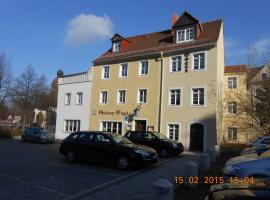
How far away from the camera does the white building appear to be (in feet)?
112

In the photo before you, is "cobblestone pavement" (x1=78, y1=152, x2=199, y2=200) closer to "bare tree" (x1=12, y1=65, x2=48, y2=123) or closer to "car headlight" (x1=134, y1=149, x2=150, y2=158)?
"car headlight" (x1=134, y1=149, x2=150, y2=158)

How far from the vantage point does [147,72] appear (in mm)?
29953

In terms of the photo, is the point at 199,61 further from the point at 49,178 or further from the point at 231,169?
the point at 231,169

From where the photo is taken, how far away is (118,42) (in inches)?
1383

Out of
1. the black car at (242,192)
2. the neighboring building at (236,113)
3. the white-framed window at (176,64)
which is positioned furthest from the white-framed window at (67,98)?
the black car at (242,192)

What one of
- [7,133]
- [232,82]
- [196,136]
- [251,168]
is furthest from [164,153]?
[7,133]

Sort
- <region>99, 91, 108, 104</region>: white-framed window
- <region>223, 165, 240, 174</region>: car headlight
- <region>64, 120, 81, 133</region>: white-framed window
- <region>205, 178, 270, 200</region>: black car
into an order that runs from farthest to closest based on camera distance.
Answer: <region>64, 120, 81, 133</region>: white-framed window → <region>99, 91, 108, 104</region>: white-framed window → <region>223, 165, 240, 174</region>: car headlight → <region>205, 178, 270, 200</region>: black car

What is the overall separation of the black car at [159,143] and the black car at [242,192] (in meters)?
14.7

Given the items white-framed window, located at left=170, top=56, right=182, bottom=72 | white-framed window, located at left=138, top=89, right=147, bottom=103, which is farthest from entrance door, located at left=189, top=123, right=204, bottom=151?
white-framed window, located at left=138, top=89, right=147, bottom=103

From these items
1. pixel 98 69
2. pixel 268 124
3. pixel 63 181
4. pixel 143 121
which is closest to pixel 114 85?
pixel 98 69

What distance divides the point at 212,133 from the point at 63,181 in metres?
16.8

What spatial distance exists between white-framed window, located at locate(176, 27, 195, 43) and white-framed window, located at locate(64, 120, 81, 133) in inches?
570

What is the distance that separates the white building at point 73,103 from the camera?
34.3 meters

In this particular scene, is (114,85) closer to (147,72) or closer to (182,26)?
(147,72)
